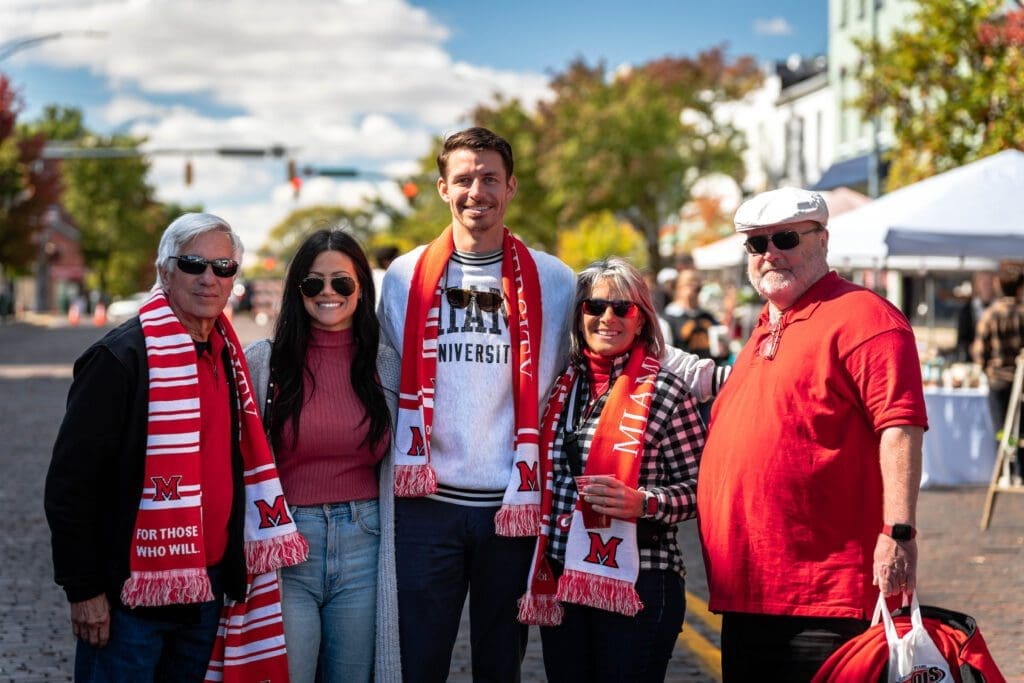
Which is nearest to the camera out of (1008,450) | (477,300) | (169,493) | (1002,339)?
(169,493)

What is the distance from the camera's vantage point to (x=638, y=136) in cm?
4153

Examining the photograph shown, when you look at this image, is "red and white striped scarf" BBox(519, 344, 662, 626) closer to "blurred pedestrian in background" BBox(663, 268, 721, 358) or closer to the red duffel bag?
the red duffel bag

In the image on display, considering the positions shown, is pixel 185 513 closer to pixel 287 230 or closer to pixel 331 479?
pixel 331 479

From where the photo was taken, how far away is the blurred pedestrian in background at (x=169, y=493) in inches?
134

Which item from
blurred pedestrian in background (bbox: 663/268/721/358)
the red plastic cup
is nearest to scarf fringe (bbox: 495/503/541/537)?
the red plastic cup

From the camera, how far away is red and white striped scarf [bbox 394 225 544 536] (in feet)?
12.8

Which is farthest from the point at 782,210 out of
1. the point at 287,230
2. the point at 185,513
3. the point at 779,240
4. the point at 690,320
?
the point at 287,230

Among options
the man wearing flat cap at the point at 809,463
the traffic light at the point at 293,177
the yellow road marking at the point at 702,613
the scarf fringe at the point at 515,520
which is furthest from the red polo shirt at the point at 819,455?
the traffic light at the point at 293,177

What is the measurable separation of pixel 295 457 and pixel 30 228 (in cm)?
4124

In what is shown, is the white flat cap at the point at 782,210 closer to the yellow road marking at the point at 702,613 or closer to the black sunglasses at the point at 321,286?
the black sunglasses at the point at 321,286

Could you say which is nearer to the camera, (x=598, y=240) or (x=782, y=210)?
(x=782, y=210)

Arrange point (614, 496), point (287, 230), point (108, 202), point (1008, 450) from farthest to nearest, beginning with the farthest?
point (287, 230) → point (108, 202) → point (1008, 450) → point (614, 496)

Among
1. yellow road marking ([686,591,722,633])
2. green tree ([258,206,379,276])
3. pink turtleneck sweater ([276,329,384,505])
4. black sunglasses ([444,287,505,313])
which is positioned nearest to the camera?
pink turtleneck sweater ([276,329,384,505])

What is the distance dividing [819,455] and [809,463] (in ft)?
0.11
